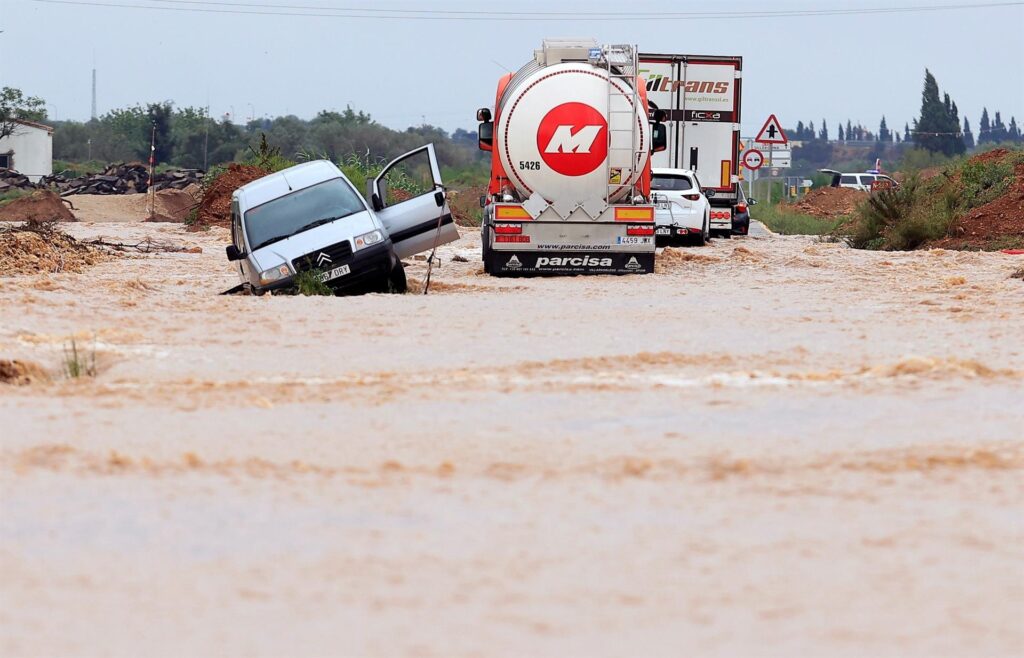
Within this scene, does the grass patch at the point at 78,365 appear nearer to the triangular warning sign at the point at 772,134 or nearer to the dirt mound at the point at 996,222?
the dirt mound at the point at 996,222

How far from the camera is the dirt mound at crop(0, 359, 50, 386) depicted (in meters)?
9.45

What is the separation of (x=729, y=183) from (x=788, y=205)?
29.7m

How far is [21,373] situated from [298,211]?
7.74 meters

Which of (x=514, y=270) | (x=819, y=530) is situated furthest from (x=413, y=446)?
(x=514, y=270)

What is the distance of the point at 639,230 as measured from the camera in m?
20.6

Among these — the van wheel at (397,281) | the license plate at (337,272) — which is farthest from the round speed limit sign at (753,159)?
the license plate at (337,272)

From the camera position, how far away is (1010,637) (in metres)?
4.32

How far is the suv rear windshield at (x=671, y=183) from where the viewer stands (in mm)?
29297

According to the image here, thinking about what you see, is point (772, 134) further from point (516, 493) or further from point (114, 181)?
point (516, 493)

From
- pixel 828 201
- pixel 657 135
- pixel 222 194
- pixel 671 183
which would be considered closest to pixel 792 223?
pixel 671 183

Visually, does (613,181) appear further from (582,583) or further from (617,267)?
(582,583)

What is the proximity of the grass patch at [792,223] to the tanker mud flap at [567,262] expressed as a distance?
19.0 m

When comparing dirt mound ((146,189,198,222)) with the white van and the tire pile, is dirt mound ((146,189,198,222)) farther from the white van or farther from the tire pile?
the white van

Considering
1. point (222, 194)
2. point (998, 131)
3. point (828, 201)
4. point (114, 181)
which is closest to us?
point (222, 194)
